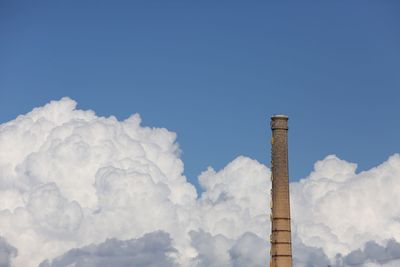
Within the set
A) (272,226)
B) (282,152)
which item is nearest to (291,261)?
(272,226)

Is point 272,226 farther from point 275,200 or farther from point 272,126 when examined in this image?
point 272,126

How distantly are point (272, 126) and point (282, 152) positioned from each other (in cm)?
261

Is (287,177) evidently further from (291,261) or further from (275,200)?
(291,261)

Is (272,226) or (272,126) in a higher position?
(272,126)

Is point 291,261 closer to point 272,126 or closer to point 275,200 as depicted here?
point 275,200

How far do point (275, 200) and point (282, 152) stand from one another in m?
4.47

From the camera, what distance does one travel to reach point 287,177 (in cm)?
7875

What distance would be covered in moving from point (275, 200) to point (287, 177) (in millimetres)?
2486

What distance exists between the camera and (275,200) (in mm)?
77688

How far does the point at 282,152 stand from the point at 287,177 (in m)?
2.27

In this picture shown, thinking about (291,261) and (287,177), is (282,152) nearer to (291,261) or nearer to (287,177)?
(287,177)

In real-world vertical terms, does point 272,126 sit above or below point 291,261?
above

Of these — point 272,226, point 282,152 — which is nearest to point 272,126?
point 282,152

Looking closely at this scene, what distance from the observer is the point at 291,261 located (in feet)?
257
